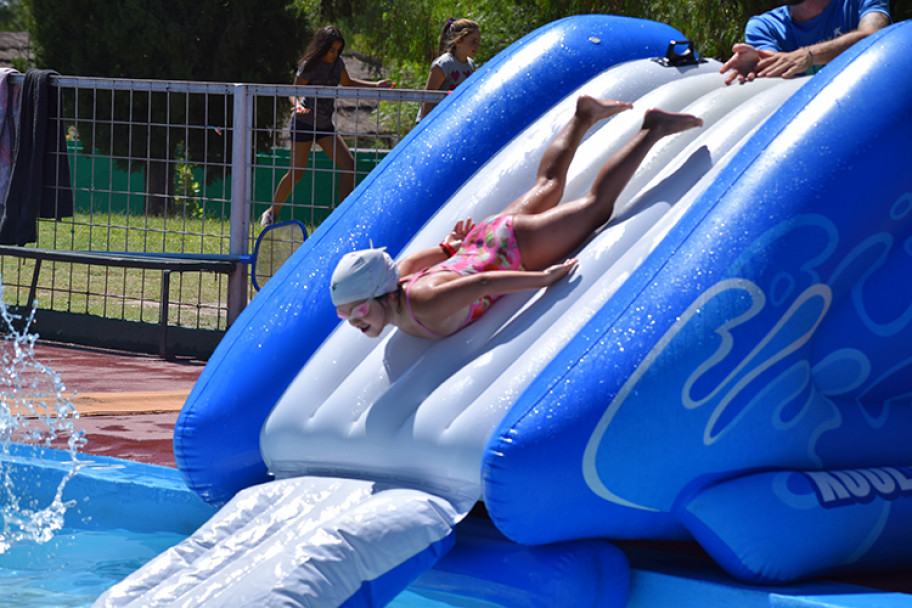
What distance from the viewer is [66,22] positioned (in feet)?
62.8

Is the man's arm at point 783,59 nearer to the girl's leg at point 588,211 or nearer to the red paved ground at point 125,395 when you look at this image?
the girl's leg at point 588,211

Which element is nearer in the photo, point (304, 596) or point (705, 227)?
point (304, 596)

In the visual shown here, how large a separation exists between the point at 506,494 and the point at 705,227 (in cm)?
87

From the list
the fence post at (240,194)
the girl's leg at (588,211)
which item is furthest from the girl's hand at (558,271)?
the fence post at (240,194)

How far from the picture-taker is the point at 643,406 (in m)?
2.71

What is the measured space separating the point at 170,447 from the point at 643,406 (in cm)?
228

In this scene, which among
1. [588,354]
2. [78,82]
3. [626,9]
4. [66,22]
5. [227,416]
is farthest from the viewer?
[66,22]

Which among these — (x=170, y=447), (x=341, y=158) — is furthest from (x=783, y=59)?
(x=341, y=158)

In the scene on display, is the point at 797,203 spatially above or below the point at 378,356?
above

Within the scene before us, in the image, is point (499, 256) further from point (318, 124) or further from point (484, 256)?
point (318, 124)

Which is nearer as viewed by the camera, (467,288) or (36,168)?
(467,288)

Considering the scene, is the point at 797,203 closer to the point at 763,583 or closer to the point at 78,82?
the point at 763,583

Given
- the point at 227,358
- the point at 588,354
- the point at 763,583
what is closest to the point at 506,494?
the point at 588,354

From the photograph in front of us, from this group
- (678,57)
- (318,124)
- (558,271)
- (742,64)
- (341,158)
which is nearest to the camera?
(558,271)
